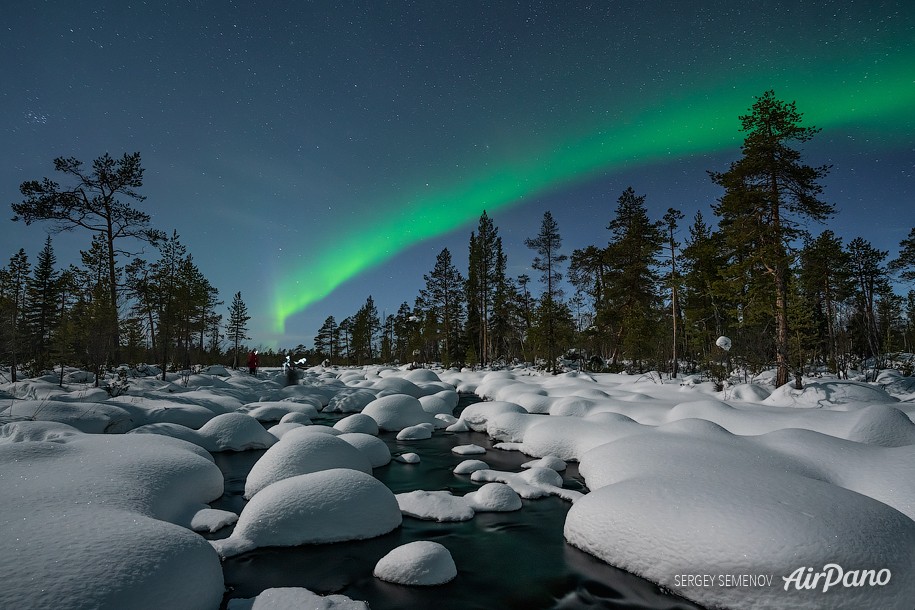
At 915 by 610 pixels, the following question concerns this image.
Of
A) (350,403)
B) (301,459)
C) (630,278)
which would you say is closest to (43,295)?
(350,403)

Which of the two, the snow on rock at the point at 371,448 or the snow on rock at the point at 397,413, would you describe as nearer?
the snow on rock at the point at 371,448

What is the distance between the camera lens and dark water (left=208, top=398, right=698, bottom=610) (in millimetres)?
3547

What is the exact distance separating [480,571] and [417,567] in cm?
71

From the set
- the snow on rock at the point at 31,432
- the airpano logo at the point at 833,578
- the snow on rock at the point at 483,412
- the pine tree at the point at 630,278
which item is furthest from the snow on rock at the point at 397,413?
the pine tree at the point at 630,278

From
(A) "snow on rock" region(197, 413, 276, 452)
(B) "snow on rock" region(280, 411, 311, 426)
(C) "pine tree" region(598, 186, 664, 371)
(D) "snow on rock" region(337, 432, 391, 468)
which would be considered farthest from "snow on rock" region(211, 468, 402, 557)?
(C) "pine tree" region(598, 186, 664, 371)

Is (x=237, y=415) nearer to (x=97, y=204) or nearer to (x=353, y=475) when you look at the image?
(x=353, y=475)

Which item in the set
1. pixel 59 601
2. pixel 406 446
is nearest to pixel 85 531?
pixel 59 601

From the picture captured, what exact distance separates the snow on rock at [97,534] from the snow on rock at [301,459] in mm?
816

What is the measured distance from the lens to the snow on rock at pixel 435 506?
210 inches

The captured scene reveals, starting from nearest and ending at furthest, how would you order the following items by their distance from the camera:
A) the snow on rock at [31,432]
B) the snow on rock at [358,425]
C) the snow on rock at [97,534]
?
the snow on rock at [97,534]
the snow on rock at [31,432]
the snow on rock at [358,425]

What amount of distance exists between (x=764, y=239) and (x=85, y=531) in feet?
60.0

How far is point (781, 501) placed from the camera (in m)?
3.82

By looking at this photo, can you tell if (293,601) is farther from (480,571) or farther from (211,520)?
(211,520)

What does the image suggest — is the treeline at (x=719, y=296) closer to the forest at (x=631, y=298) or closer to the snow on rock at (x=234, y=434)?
the forest at (x=631, y=298)
